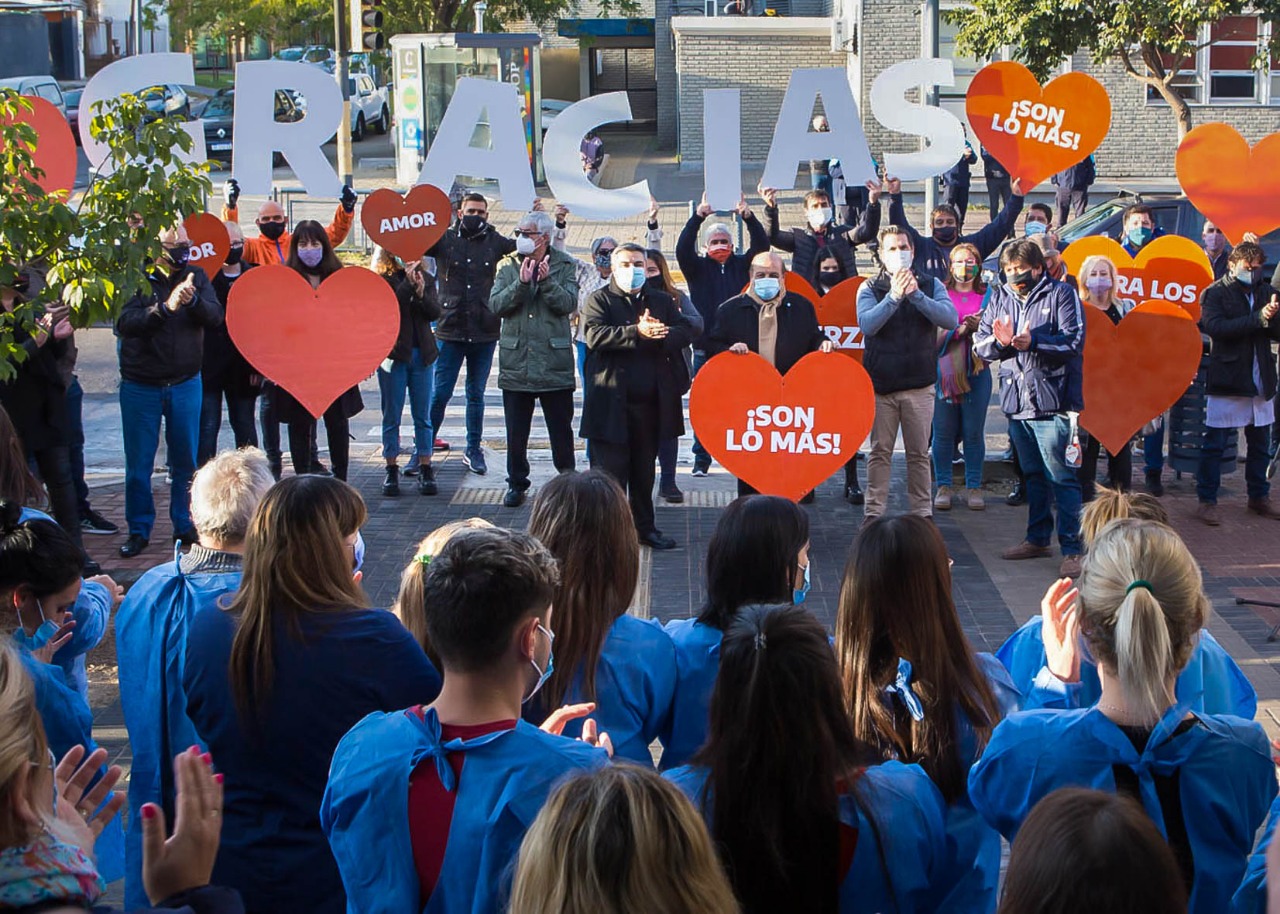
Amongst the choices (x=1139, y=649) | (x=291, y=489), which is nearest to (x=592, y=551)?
(x=291, y=489)

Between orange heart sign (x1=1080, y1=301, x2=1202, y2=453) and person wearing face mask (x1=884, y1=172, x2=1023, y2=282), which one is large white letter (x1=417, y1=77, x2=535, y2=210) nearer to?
person wearing face mask (x1=884, y1=172, x2=1023, y2=282)

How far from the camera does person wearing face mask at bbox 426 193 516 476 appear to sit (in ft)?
33.0

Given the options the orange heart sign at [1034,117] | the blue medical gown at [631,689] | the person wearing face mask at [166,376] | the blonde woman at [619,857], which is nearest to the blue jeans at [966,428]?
the orange heart sign at [1034,117]

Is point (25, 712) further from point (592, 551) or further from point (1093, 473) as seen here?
point (1093, 473)

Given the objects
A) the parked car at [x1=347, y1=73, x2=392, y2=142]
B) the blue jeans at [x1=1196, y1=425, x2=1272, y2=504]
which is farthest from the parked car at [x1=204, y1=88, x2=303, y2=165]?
the blue jeans at [x1=1196, y1=425, x2=1272, y2=504]

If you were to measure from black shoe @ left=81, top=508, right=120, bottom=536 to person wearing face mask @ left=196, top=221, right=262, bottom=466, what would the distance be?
682mm

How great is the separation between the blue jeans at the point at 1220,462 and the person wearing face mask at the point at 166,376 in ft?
20.4

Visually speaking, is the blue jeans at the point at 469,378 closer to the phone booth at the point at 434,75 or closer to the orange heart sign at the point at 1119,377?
the orange heart sign at the point at 1119,377

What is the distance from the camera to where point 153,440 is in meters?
8.45

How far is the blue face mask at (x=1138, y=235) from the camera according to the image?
420 inches

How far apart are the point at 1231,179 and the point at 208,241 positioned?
660 cm

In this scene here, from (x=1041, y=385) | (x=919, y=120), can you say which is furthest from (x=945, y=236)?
(x=1041, y=385)

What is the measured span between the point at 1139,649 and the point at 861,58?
25418mm

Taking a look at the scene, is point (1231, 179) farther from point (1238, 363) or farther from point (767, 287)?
point (767, 287)
